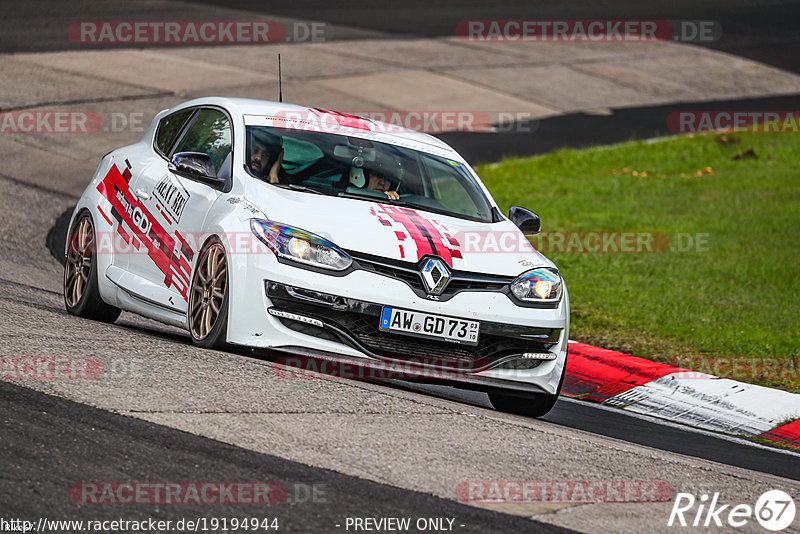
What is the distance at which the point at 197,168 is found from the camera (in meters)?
7.78

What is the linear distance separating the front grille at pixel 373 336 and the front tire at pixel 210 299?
1.26 ft

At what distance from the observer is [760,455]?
7.84 meters

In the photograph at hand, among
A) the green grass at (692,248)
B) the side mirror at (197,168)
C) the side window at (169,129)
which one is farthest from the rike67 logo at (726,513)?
the side window at (169,129)

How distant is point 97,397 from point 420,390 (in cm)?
282

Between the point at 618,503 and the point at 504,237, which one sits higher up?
the point at 504,237

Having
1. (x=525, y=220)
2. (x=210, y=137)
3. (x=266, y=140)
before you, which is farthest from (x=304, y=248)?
(x=525, y=220)

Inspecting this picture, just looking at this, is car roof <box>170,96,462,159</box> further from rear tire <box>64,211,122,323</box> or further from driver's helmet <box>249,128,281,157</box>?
rear tire <box>64,211,122,323</box>

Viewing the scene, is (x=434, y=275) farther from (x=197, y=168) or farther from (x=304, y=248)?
(x=197, y=168)

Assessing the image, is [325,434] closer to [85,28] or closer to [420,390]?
[420,390]

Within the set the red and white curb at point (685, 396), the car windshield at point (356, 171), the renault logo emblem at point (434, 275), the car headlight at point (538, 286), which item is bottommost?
the red and white curb at point (685, 396)

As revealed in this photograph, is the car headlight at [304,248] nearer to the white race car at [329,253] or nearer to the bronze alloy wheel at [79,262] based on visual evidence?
the white race car at [329,253]

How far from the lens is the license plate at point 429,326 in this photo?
7.03 meters

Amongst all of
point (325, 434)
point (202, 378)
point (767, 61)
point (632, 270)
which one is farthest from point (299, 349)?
point (767, 61)

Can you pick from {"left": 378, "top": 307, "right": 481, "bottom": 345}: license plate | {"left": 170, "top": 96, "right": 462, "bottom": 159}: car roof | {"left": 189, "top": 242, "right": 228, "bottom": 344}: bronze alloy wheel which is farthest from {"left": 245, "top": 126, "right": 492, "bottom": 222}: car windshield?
{"left": 378, "top": 307, "right": 481, "bottom": 345}: license plate
